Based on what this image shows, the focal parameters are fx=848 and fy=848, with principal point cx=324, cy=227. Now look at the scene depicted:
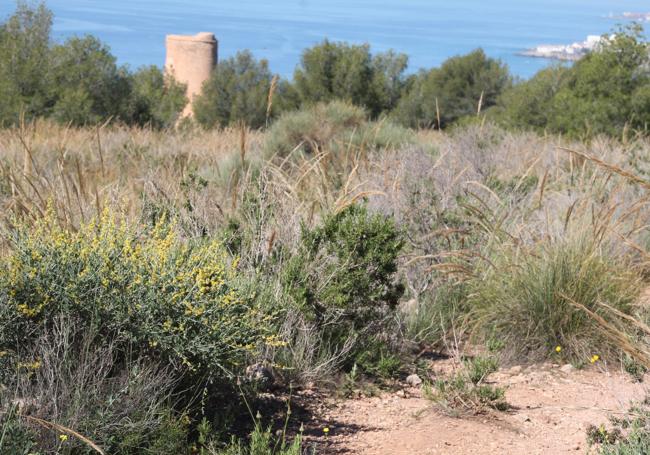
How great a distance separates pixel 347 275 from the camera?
182 inches

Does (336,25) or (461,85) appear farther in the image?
(336,25)

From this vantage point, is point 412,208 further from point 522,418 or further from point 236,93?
point 236,93

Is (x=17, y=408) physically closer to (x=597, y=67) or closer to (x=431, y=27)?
(x=597, y=67)

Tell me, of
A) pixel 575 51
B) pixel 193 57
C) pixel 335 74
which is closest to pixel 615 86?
pixel 335 74

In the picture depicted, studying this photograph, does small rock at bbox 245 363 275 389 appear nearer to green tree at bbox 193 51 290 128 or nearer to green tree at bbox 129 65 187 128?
green tree at bbox 129 65 187 128

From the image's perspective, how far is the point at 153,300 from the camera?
3.43m

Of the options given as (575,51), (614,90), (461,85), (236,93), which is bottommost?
(236,93)

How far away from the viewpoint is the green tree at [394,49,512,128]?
31797 millimetres

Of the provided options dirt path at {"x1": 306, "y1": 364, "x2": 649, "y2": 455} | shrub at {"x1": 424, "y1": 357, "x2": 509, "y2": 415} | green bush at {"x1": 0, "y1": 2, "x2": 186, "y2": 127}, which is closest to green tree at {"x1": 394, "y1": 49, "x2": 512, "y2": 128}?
green bush at {"x1": 0, "y1": 2, "x2": 186, "y2": 127}

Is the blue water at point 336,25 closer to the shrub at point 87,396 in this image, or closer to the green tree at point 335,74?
the green tree at point 335,74

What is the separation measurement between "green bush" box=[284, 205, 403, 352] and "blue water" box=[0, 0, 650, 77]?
31.5 m

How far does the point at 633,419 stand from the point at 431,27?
365ft

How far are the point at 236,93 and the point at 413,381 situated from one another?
91.3 ft

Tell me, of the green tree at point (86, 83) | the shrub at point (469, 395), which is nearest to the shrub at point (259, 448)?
the shrub at point (469, 395)
